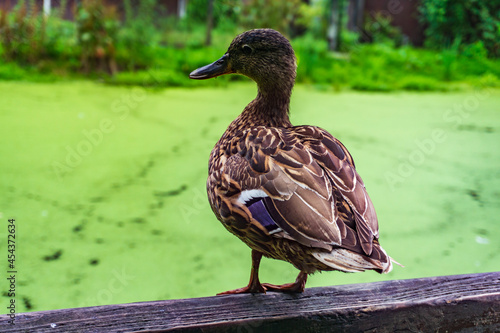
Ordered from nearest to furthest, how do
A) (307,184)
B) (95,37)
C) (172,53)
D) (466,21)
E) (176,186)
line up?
1. (307,184)
2. (466,21)
3. (176,186)
4. (95,37)
5. (172,53)

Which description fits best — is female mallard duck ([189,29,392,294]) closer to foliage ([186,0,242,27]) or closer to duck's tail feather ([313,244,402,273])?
duck's tail feather ([313,244,402,273])

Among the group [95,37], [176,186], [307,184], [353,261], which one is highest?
[95,37]

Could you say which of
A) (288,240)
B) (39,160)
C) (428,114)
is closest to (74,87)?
(39,160)

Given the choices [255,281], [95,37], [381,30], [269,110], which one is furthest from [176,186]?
[95,37]

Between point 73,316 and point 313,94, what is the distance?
10.6ft

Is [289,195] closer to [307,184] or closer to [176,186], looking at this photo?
[307,184]

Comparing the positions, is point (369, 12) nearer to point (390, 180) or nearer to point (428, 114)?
point (428, 114)

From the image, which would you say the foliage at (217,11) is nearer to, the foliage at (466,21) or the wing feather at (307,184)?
the foliage at (466,21)

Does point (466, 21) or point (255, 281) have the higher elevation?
point (466, 21)

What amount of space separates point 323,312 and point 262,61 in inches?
26.3

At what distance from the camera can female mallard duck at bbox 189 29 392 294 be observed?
2.94ft

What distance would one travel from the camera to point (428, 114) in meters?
3.34

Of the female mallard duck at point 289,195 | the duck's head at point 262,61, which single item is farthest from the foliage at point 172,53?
the female mallard duck at point 289,195

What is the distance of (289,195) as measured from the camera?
941 millimetres
